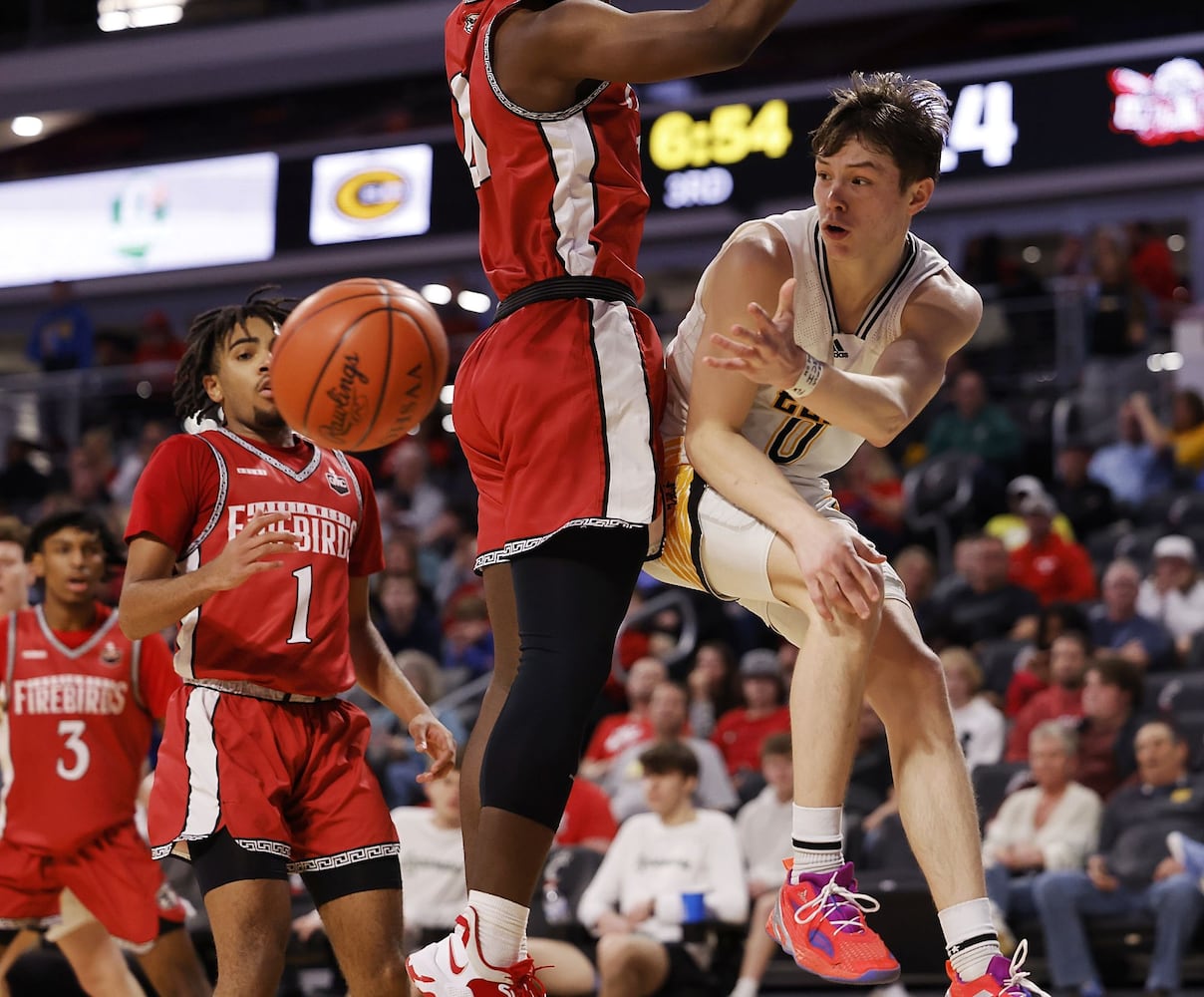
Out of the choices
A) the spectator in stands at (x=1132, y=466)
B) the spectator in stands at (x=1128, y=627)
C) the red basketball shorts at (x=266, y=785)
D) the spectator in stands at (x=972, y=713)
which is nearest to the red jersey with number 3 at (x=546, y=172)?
Answer: the red basketball shorts at (x=266, y=785)

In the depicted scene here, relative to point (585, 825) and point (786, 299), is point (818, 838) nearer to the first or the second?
point (786, 299)

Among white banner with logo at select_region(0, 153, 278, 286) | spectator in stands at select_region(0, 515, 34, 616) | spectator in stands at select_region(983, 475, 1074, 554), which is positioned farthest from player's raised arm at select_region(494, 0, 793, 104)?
white banner with logo at select_region(0, 153, 278, 286)

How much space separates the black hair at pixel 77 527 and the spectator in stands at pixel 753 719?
4403 millimetres

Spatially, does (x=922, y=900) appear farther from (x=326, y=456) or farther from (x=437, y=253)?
(x=437, y=253)

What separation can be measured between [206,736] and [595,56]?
1.90m

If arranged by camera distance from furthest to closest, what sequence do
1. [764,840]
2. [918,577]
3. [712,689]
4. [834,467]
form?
[918,577] < [712,689] < [764,840] < [834,467]

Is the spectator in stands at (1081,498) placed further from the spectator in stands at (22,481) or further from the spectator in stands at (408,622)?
A: the spectator in stands at (22,481)

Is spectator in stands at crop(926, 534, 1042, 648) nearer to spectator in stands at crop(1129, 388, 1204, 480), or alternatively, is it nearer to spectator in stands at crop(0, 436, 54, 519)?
spectator in stands at crop(1129, 388, 1204, 480)

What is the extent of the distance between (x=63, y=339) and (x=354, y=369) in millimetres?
14211

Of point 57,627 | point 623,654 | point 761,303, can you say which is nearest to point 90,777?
point 57,627

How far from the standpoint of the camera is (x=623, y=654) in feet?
36.5

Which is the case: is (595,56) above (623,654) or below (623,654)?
above

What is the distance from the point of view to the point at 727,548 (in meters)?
→ 3.54

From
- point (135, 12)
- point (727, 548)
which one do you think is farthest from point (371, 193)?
point (727, 548)
